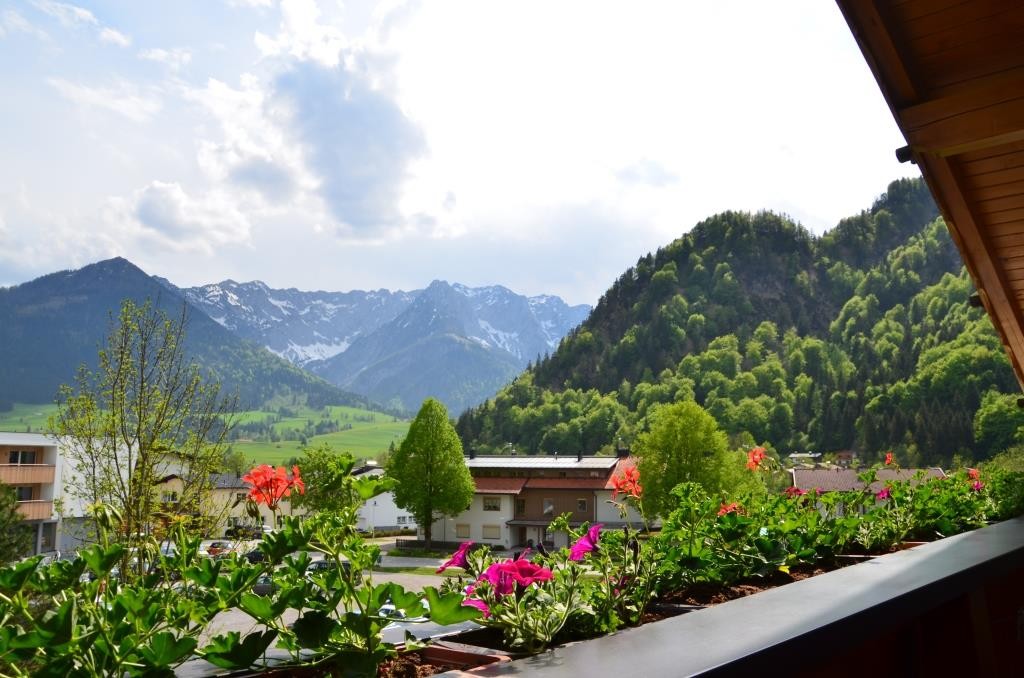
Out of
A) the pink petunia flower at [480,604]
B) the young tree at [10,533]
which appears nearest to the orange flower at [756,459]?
the pink petunia flower at [480,604]

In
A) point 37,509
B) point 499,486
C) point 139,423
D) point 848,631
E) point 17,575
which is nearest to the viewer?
point 17,575

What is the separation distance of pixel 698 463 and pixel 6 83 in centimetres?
2245

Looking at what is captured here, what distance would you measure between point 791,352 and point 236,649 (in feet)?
348

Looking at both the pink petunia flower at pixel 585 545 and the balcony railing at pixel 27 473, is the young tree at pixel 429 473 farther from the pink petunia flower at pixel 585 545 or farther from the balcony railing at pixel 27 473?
the pink petunia flower at pixel 585 545

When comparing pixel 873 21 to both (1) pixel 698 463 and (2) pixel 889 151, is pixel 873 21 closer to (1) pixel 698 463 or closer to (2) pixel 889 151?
(2) pixel 889 151

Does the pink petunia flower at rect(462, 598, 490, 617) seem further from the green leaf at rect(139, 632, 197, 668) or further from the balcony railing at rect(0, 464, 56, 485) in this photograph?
the balcony railing at rect(0, 464, 56, 485)

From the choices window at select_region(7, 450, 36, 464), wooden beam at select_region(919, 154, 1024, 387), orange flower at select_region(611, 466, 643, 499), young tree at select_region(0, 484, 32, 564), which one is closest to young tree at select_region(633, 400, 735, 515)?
young tree at select_region(0, 484, 32, 564)

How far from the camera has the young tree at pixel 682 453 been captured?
26250mm

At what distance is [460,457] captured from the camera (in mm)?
33844

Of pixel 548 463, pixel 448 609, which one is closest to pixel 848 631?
pixel 448 609

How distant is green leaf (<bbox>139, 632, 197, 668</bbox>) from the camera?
0.86m

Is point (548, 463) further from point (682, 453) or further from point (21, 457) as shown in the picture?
point (21, 457)

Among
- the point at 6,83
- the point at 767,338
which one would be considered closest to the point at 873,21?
the point at 6,83

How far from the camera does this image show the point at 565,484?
128 feet
